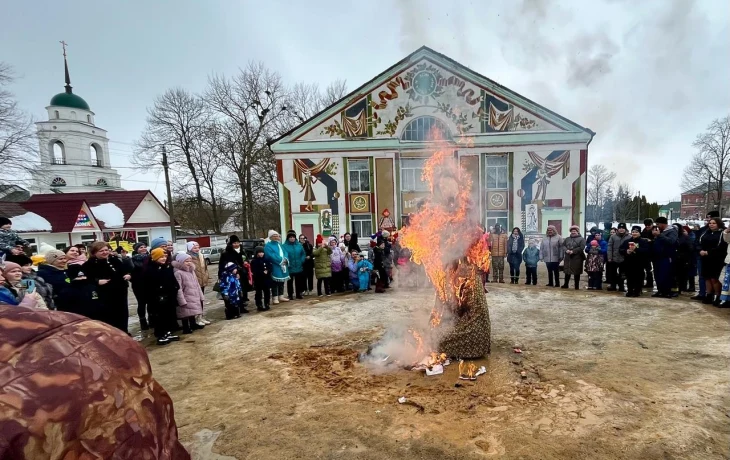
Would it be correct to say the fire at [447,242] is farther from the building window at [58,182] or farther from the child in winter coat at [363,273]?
the building window at [58,182]

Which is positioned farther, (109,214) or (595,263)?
(109,214)

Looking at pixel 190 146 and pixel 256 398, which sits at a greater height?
pixel 190 146

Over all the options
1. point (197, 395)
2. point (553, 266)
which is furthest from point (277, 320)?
point (553, 266)

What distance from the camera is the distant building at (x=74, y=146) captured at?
42.9 m

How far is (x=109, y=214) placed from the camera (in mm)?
31406

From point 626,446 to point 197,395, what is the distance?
489 cm

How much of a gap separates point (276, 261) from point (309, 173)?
1238 cm

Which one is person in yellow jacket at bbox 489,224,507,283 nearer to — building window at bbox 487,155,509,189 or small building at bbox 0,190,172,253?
building window at bbox 487,155,509,189

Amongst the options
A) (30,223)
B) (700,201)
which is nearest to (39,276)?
(30,223)

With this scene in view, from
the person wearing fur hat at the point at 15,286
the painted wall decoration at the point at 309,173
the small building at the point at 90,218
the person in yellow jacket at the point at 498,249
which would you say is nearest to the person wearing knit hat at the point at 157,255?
the person wearing fur hat at the point at 15,286

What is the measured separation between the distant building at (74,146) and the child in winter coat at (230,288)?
4582 centimetres

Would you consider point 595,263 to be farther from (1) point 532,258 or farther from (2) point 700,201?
(2) point 700,201

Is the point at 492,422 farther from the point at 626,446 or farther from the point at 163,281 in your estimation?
the point at 163,281

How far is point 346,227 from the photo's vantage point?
21703 mm
